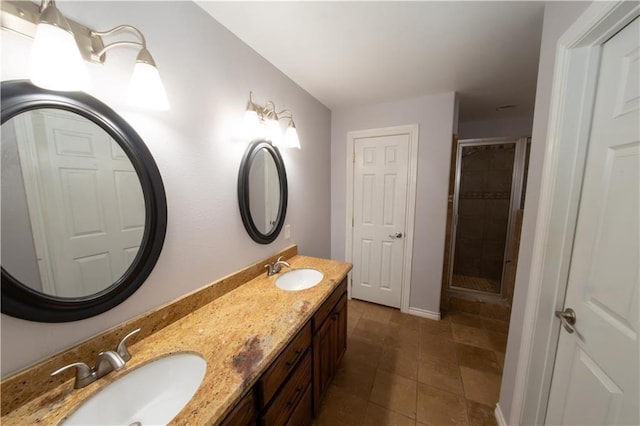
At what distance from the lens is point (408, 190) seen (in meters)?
2.31

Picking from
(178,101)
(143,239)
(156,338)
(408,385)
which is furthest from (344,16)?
(408,385)

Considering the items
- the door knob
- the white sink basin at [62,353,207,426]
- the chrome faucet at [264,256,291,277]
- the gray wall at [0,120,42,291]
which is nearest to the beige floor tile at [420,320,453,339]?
the door knob

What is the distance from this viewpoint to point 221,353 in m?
0.83

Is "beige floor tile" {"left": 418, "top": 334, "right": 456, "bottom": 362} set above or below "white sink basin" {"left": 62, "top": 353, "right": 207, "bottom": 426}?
below

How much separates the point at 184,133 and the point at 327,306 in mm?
1251

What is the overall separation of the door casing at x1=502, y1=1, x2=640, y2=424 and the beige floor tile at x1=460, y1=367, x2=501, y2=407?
418mm

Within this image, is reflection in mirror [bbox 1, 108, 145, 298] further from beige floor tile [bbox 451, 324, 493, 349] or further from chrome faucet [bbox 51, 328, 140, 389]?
beige floor tile [bbox 451, 324, 493, 349]

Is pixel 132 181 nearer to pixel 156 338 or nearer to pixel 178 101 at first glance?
pixel 178 101

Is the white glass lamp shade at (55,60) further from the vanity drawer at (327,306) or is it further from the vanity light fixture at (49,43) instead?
the vanity drawer at (327,306)

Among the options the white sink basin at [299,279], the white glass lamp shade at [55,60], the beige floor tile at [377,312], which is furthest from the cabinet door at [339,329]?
the white glass lamp shade at [55,60]

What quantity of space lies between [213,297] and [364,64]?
1857 millimetres

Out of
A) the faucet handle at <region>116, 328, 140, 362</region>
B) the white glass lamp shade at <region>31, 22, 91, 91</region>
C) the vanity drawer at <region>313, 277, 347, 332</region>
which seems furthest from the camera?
the vanity drawer at <region>313, 277, 347, 332</region>

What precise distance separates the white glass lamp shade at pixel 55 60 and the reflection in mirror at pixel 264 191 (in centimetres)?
86

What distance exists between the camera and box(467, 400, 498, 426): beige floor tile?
1.34m
